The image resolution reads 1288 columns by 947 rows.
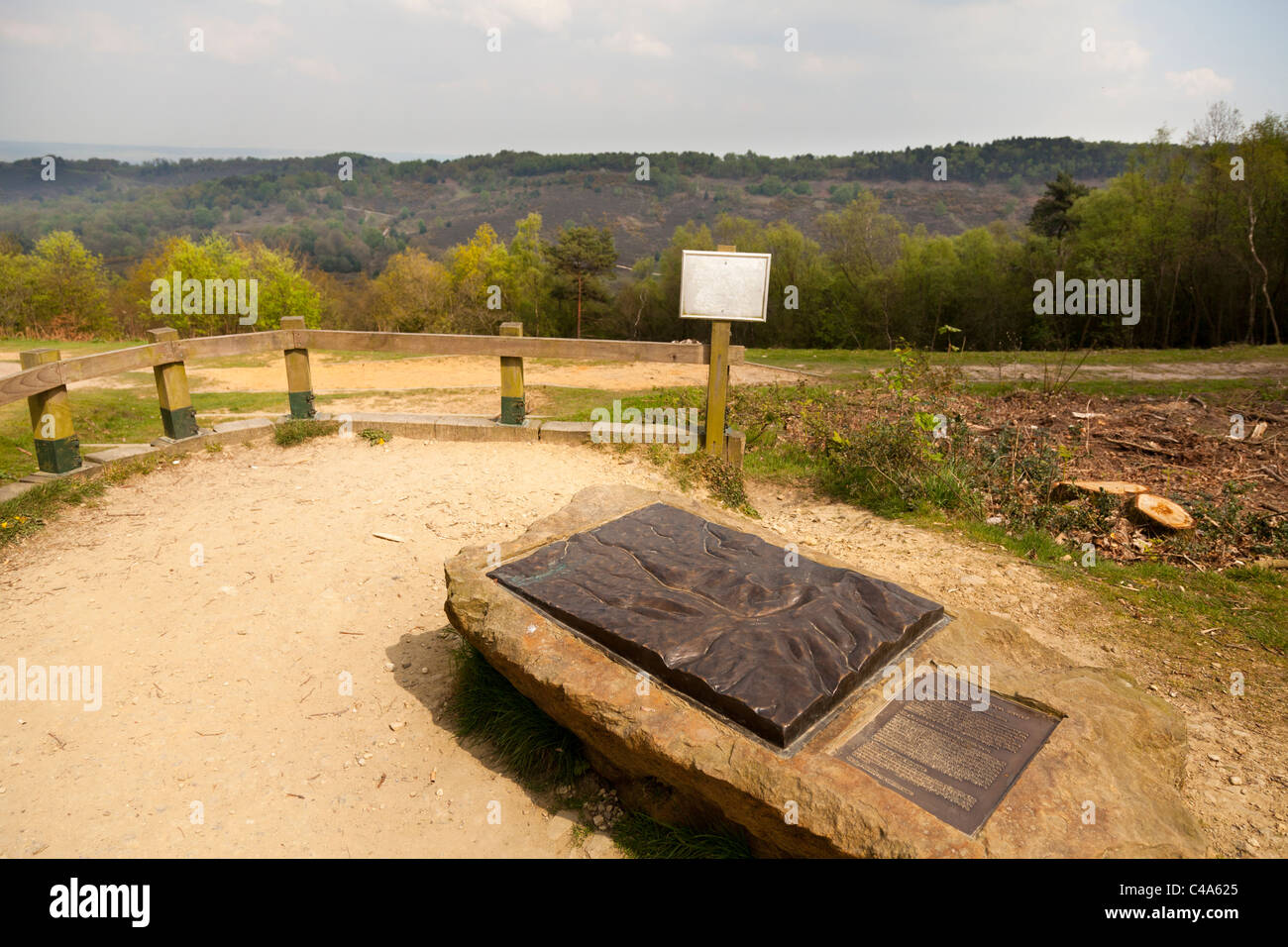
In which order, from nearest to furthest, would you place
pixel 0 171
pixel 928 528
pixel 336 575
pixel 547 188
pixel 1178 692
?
1. pixel 1178 692
2. pixel 336 575
3. pixel 928 528
4. pixel 547 188
5. pixel 0 171

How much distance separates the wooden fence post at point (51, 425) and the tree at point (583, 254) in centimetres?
3727

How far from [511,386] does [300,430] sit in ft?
7.22

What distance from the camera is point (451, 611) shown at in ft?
12.4

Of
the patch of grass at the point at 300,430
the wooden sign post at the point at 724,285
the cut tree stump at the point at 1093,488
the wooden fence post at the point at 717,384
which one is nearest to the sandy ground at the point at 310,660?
the patch of grass at the point at 300,430

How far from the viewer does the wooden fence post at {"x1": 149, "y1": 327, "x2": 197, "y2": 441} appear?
7.15 meters

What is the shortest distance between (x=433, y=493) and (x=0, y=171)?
525ft

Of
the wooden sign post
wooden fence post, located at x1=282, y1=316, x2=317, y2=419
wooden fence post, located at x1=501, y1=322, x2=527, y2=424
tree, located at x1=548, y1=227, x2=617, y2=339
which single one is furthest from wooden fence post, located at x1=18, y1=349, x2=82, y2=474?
tree, located at x1=548, y1=227, x2=617, y2=339

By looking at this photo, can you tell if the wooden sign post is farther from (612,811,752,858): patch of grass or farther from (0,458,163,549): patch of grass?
(0,458,163,549): patch of grass

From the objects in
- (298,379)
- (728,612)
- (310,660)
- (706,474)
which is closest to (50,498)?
(298,379)

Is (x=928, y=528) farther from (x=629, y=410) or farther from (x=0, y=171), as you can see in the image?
(x=0, y=171)

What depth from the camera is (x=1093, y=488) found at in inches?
263

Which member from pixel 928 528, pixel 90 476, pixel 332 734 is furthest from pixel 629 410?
pixel 332 734

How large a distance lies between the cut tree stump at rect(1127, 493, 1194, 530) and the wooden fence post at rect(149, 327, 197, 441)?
28.1ft
